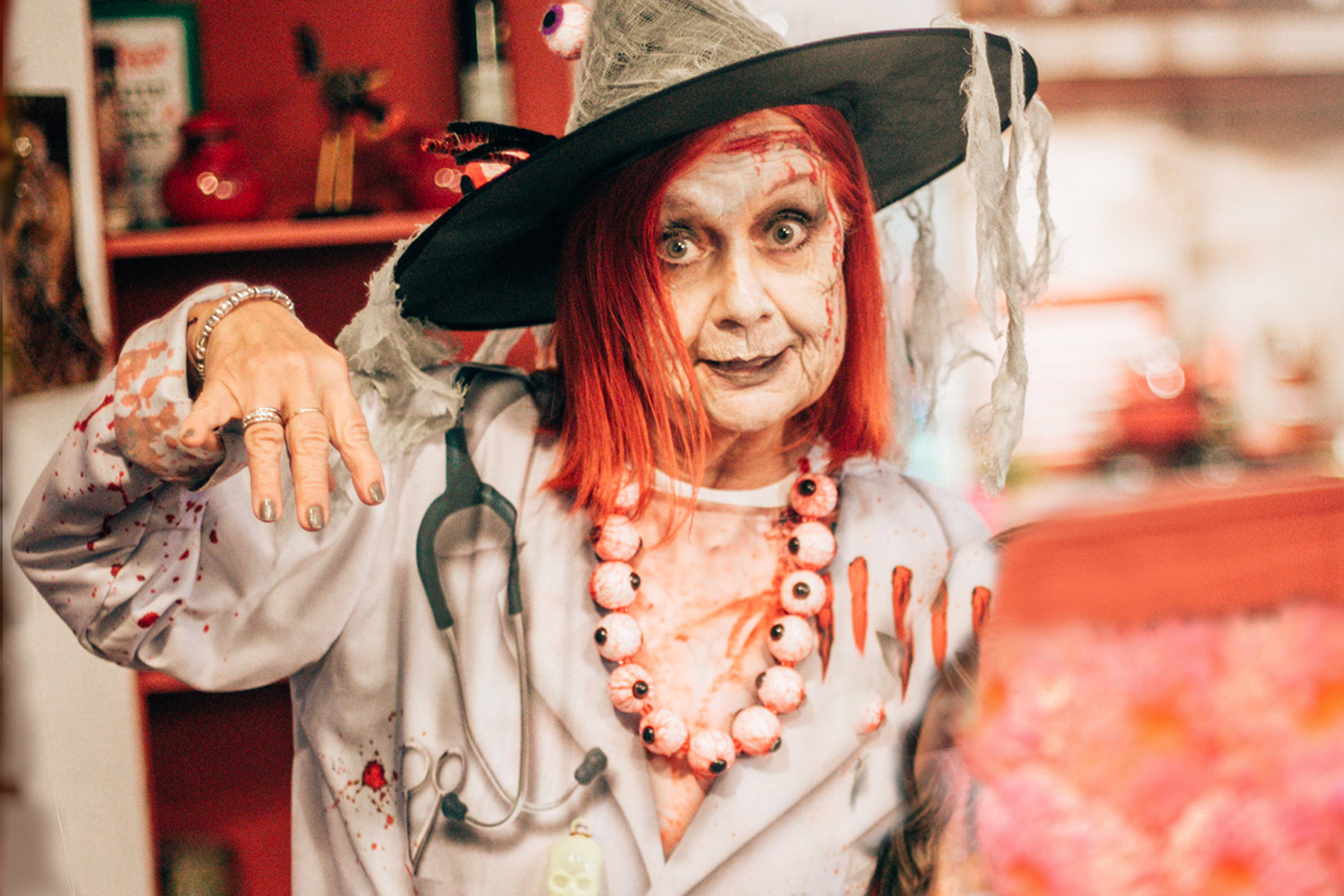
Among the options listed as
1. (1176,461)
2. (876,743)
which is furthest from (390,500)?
(1176,461)

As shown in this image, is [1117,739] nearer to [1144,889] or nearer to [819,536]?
[1144,889]

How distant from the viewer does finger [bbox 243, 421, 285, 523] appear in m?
0.40

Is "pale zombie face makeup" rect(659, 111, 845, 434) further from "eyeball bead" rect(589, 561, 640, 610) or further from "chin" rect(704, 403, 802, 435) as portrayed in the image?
"eyeball bead" rect(589, 561, 640, 610)

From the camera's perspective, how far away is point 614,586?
24.0 inches

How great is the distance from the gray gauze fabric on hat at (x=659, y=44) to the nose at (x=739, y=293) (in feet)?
0.38

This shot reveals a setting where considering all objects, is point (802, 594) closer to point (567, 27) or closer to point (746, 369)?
point (746, 369)

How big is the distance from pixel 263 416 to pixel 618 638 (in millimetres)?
264

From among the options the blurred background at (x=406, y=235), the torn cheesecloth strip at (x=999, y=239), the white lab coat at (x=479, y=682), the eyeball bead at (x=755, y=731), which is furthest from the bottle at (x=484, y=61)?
the eyeball bead at (x=755, y=731)

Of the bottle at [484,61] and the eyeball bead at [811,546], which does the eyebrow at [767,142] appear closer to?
the eyeball bead at [811,546]

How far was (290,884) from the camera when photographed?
696 millimetres

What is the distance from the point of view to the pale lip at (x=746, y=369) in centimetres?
60

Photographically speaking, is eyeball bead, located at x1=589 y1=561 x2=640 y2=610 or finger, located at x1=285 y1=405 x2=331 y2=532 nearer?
finger, located at x1=285 y1=405 x2=331 y2=532

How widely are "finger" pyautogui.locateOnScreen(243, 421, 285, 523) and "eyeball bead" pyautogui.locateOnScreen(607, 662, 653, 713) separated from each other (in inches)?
9.9

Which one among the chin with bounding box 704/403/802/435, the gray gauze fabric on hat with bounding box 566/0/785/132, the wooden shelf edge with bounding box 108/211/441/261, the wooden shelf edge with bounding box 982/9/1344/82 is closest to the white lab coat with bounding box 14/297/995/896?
the chin with bounding box 704/403/802/435
